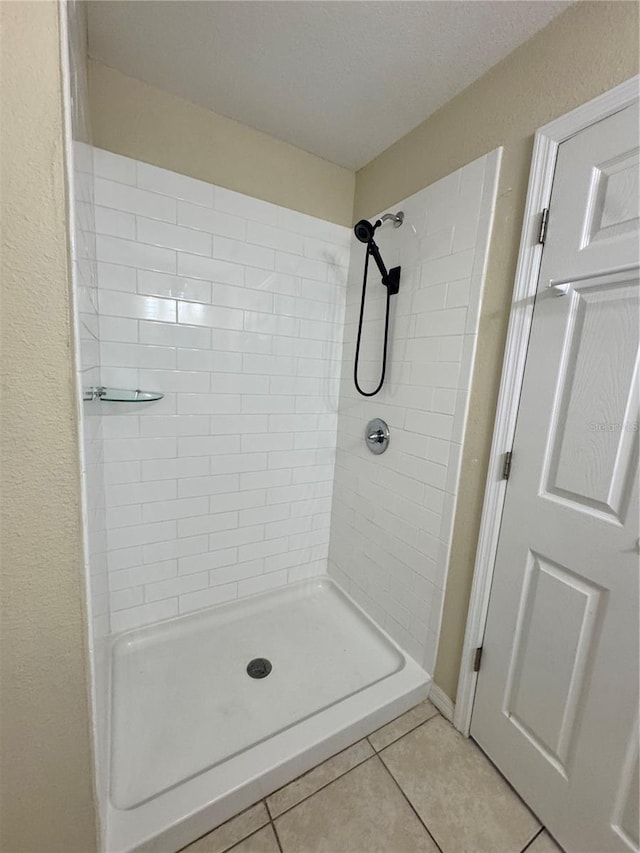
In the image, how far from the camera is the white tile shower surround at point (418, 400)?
124 centimetres

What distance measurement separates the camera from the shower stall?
1.19 meters

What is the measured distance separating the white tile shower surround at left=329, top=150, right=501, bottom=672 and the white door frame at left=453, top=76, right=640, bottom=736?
141 mm

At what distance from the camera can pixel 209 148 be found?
4.69 ft

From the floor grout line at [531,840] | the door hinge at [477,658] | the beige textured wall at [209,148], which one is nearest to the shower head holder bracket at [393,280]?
the beige textured wall at [209,148]

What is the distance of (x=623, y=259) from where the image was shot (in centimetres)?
83

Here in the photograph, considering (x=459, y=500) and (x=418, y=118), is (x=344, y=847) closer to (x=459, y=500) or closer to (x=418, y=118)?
(x=459, y=500)

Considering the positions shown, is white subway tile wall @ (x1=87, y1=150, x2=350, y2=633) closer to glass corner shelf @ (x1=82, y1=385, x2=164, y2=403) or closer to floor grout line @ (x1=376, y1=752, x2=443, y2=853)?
glass corner shelf @ (x1=82, y1=385, x2=164, y2=403)

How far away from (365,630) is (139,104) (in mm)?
2418

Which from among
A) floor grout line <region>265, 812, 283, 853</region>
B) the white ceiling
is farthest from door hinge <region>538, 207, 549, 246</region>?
floor grout line <region>265, 812, 283, 853</region>

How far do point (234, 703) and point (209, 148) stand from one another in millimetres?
2219

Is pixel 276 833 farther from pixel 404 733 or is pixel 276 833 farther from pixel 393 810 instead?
pixel 404 733

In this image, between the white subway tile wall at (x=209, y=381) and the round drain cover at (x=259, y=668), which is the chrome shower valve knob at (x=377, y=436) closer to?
the white subway tile wall at (x=209, y=381)

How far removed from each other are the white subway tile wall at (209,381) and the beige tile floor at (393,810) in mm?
Answer: 863

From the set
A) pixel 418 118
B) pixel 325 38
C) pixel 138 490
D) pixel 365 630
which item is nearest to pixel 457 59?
pixel 418 118
